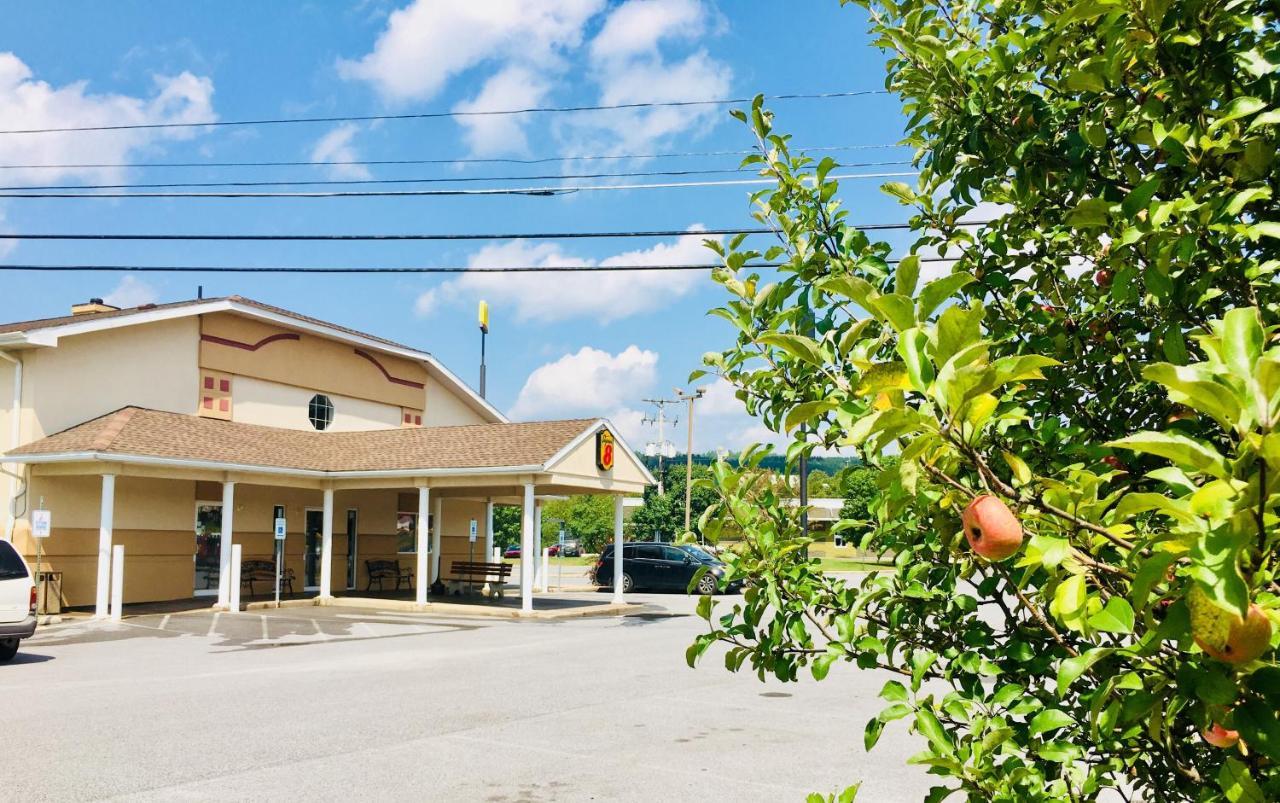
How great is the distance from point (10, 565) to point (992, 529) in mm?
16386

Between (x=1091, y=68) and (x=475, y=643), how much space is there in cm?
1681

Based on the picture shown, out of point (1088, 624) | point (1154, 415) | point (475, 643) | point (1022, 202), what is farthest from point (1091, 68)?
point (475, 643)

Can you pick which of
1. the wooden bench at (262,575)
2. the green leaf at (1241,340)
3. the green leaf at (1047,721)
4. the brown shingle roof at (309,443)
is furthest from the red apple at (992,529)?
the wooden bench at (262,575)

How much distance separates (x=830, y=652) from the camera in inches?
102

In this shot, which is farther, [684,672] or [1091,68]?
[684,672]

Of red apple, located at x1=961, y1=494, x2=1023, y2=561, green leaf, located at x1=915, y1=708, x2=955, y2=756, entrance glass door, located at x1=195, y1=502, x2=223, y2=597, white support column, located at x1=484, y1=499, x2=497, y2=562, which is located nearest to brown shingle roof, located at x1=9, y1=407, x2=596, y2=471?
entrance glass door, located at x1=195, y1=502, x2=223, y2=597

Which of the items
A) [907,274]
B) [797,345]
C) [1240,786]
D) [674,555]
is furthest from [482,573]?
[1240,786]

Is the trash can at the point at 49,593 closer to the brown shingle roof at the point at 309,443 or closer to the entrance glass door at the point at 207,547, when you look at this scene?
the brown shingle roof at the point at 309,443

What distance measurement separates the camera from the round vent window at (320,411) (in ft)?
94.5

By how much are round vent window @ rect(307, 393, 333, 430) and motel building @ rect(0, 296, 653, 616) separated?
0.06 m

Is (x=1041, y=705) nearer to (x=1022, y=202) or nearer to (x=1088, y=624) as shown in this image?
(x=1088, y=624)

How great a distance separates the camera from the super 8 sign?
24500mm

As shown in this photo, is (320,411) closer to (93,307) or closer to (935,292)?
(93,307)

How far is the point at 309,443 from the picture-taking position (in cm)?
2662
